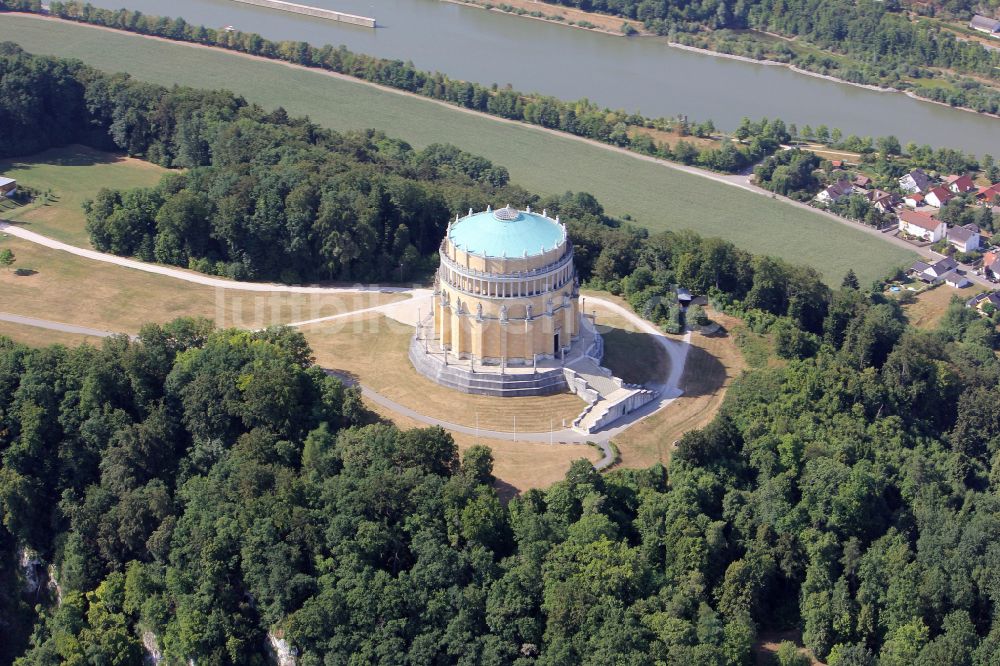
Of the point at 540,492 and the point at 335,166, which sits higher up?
the point at 335,166

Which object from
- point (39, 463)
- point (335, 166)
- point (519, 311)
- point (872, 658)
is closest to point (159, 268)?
point (335, 166)

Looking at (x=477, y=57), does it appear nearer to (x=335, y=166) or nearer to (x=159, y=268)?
(x=335, y=166)

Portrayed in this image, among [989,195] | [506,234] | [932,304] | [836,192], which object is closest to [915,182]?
[989,195]

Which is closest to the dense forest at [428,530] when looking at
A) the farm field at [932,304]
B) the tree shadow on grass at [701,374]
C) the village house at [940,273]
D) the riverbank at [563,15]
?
the tree shadow on grass at [701,374]

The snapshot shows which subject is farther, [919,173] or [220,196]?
[919,173]

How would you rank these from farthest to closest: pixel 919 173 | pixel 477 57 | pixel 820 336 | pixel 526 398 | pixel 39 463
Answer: pixel 477 57
pixel 919 173
pixel 820 336
pixel 526 398
pixel 39 463

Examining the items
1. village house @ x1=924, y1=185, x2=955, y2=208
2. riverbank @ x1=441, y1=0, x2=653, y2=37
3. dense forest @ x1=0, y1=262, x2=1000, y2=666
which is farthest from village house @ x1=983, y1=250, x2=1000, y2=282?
riverbank @ x1=441, y1=0, x2=653, y2=37

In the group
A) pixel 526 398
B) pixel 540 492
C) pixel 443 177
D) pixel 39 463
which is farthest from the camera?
pixel 443 177
